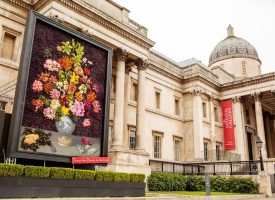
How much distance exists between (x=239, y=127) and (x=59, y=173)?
81.1ft

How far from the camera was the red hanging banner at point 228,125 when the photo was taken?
30.2 m

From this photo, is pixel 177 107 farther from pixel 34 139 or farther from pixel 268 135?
pixel 34 139

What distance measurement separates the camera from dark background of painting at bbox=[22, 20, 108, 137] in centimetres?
1091

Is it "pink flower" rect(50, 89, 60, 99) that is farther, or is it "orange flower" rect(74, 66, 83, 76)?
"orange flower" rect(74, 66, 83, 76)

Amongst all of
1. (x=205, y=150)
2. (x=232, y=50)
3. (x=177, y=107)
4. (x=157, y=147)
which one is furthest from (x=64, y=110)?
(x=232, y=50)

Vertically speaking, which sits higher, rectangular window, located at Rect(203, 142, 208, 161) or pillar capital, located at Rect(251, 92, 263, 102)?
pillar capital, located at Rect(251, 92, 263, 102)

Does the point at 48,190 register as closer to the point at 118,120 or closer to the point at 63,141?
the point at 63,141

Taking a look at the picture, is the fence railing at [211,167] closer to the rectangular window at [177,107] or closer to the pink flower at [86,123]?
the rectangular window at [177,107]

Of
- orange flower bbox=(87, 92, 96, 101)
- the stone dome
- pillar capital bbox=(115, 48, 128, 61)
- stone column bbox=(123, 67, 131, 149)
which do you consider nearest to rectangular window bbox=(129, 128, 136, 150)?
stone column bbox=(123, 67, 131, 149)

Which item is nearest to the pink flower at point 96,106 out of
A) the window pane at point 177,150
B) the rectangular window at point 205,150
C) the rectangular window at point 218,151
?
the window pane at point 177,150

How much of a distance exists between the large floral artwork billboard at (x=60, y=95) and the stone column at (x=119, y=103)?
4.98m

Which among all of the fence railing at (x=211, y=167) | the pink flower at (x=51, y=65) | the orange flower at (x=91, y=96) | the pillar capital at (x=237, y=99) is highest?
the pillar capital at (x=237, y=99)

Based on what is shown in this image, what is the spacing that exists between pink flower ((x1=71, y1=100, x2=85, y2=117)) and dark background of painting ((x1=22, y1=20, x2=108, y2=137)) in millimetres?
232

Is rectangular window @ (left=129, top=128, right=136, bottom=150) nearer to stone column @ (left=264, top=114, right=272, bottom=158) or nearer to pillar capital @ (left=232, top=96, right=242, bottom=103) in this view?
pillar capital @ (left=232, top=96, right=242, bottom=103)
